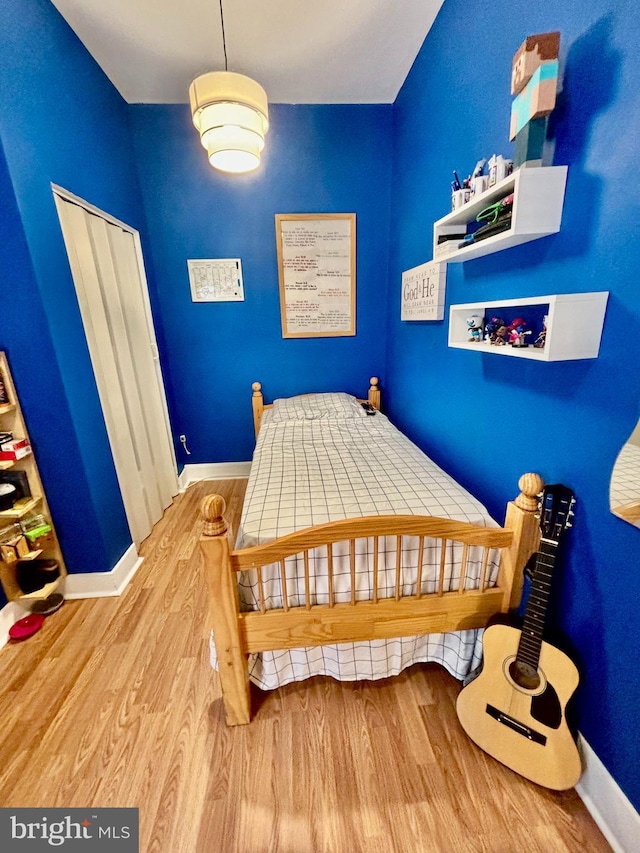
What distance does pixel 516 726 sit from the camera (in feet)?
3.60

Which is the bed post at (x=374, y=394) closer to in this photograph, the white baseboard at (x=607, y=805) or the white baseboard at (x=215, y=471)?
the white baseboard at (x=215, y=471)

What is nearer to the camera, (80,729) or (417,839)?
(417,839)

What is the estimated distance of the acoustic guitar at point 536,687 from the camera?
103 centimetres

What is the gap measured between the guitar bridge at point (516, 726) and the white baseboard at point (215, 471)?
99.6 inches

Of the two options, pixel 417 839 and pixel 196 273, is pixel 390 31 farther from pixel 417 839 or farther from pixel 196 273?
pixel 417 839

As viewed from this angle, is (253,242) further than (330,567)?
Yes

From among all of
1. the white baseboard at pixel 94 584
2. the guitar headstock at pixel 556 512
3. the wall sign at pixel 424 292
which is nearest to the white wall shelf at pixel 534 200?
the wall sign at pixel 424 292

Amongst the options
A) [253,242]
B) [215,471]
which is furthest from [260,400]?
[253,242]

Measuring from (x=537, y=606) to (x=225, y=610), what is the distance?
3.18 ft

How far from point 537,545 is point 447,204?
1.72 metres

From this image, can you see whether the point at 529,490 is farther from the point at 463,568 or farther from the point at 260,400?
the point at 260,400

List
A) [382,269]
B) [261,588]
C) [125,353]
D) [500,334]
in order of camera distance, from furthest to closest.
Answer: [382,269] < [125,353] < [500,334] < [261,588]

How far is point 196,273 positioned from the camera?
9.23 feet

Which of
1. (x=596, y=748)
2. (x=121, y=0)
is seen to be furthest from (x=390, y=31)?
(x=596, y=748)
